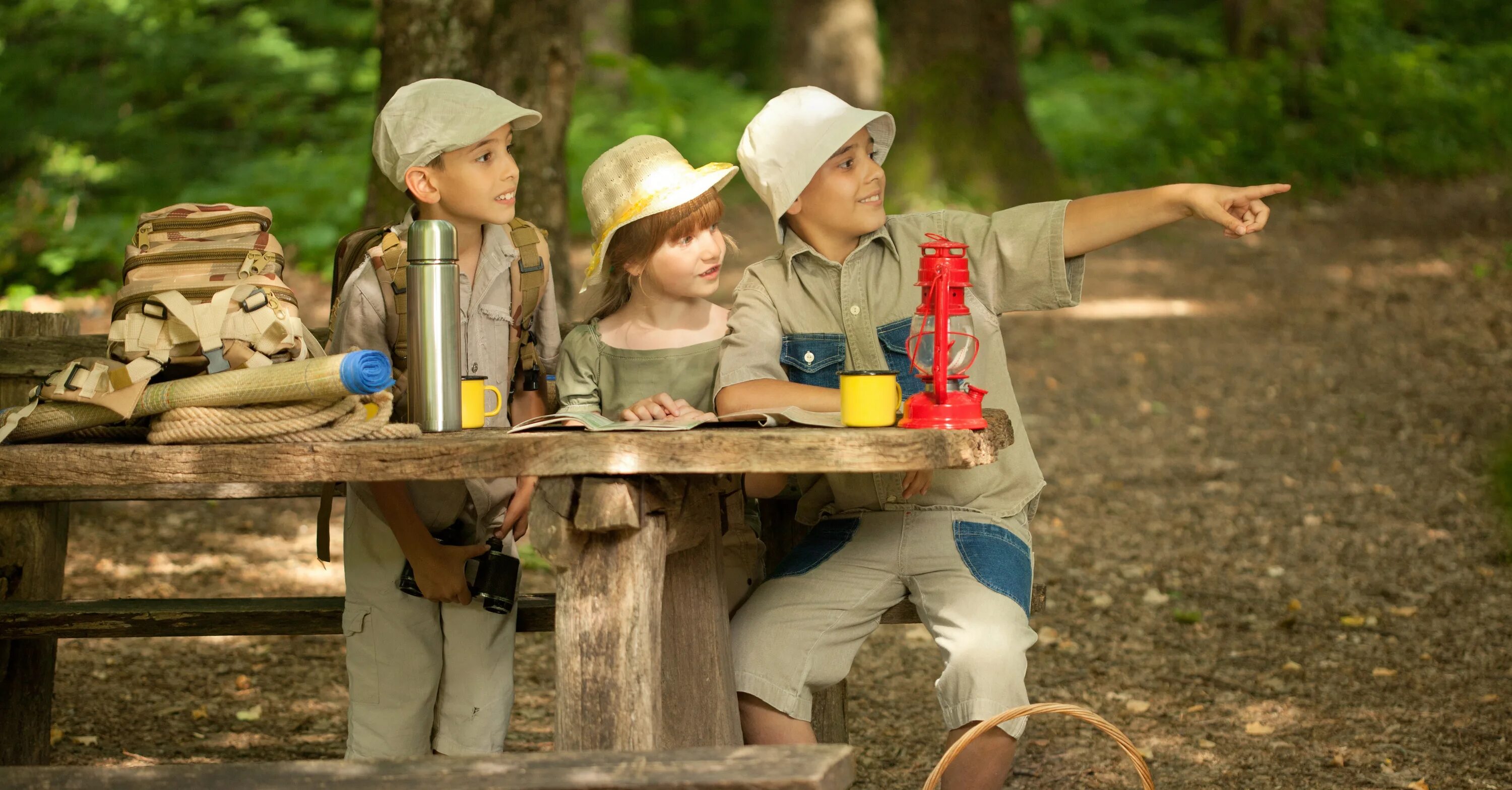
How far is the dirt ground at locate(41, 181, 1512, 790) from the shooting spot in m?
3.96

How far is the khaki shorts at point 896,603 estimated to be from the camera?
Answer: 280 cm

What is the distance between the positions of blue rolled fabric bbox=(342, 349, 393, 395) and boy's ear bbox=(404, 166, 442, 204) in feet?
2.25

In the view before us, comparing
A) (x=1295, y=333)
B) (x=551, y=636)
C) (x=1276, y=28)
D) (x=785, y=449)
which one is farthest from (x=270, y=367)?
(x=1276, y=28)

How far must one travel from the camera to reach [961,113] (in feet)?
38.0

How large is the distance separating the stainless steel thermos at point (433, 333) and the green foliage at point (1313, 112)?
11.5 metres

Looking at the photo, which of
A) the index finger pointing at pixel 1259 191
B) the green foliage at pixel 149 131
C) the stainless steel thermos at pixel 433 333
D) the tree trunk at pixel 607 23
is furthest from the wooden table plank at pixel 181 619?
the tree trunk at pixel 607 23

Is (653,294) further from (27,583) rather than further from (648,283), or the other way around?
(27,583)

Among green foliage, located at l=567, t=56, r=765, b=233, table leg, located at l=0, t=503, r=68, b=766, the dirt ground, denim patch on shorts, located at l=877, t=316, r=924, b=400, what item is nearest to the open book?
denim patch on shorts, located at l=877, t=316, r=924, b=400

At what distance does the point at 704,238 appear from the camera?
3.04 metres

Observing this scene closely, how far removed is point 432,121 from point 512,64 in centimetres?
237

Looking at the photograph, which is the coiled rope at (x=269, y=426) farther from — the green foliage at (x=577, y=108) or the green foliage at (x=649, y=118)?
the green foliage at (x=649, y=118)

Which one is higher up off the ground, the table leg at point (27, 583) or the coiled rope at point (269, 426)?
the coiled rope at point (269, 426)

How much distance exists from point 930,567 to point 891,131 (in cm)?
95

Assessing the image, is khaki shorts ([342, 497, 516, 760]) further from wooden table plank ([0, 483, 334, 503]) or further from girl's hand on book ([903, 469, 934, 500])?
girl's hand on book ([903, 469, 934, 500])
